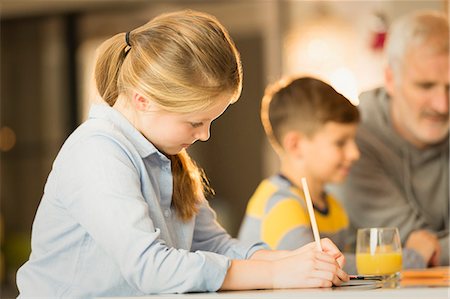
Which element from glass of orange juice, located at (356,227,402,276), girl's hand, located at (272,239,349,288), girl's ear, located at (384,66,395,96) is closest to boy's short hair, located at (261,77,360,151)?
girl's ear, located at (384,66,395,96)

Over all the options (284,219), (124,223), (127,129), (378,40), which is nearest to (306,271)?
(124,223)

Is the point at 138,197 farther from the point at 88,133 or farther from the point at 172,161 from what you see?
the point at 172,161

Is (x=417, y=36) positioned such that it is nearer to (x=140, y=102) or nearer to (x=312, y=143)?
(x=312, y=143)

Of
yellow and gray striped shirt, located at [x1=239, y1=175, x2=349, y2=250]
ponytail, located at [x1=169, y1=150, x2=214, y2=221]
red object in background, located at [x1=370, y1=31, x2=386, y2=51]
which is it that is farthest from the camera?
red object in background, located at [x1=370, y1=31, x2=386, y2=51]

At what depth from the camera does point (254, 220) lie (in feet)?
7.14

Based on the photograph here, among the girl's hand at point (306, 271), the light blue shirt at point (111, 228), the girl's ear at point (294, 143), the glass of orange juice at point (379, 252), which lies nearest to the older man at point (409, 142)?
the girl's ear at point (294, 143)

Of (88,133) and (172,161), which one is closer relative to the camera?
(88,133)

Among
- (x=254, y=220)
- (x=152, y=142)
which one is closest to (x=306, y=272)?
(x=152, y=142)

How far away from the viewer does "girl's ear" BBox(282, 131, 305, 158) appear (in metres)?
2.28

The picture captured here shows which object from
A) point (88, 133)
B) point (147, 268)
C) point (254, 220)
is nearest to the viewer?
point (147, 268)

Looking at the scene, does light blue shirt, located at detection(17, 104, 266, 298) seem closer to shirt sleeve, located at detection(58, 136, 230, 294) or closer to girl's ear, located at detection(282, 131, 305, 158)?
shirt sleeve, located at detection(58, 136, 230, 294)

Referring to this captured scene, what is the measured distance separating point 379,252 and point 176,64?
0.55m

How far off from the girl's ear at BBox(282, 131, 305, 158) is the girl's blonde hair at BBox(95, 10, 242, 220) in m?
0.83

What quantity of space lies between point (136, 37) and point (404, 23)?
1.31 metres
